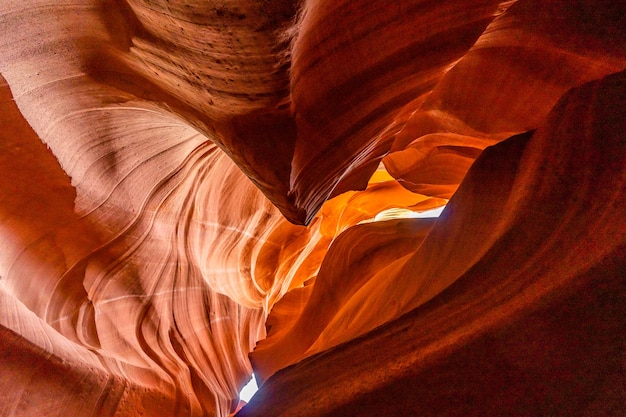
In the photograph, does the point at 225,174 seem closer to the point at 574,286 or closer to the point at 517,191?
the point at 517,191

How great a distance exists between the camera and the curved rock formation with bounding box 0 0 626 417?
97 centimetres

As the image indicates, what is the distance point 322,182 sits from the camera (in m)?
1.91

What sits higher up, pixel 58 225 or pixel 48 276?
pixel 58 225

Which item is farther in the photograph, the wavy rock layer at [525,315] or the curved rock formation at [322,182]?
the curved rock formation at [322,182]

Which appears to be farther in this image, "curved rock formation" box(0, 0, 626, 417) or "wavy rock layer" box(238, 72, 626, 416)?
"curved rock formation" box(0, 0, 626, 417)

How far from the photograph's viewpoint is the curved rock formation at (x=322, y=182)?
97cm

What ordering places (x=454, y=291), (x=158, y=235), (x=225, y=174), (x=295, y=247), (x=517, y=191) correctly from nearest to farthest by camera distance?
(x=454, y=291) < (x=517, y=191) < (x=158, y=235) < (x=225, y=174) < (x=295, y=247)

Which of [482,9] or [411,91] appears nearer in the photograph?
[482,9]

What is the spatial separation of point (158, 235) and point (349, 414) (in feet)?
6.91

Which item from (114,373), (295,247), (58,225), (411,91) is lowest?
(295,247)

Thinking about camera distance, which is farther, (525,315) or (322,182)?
(322,182)

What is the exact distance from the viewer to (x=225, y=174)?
3.08 m

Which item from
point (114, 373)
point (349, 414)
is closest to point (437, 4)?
point (349, 414)

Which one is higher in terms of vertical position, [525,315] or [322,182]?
[322,182]
